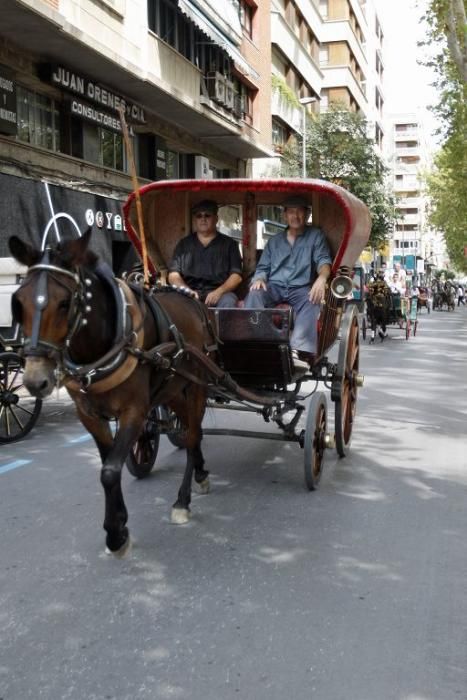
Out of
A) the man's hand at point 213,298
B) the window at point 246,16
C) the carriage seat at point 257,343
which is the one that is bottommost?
the carriage seat at point 257,343

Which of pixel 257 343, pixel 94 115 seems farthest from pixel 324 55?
pixel 257 343

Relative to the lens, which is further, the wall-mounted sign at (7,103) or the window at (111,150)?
the window at (111,150)

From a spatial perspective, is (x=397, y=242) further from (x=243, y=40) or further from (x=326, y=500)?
(x=326, y=500)

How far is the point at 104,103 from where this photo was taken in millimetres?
17406

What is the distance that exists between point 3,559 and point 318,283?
308cm

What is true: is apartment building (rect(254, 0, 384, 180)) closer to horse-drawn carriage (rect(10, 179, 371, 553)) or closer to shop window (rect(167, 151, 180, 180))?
shop window (rect(167, 151, 180, 180))

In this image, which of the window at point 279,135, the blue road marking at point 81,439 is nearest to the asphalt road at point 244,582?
the blue road marking at point 81,439

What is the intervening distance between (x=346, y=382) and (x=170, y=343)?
296cm

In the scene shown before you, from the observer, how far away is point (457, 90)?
29516 millimetres

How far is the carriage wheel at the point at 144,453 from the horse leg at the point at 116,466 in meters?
1.37

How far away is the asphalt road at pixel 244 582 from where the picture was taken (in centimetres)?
329

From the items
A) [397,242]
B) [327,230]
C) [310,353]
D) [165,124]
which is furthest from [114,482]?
[397,242]

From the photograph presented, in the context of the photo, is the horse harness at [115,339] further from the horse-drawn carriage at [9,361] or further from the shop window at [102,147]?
the shop window at [102,147]

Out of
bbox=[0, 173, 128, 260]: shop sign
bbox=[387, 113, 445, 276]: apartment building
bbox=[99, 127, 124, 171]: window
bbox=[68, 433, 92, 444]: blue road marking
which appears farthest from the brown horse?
bbox=[387, 113, 445, 276]: apartment building
